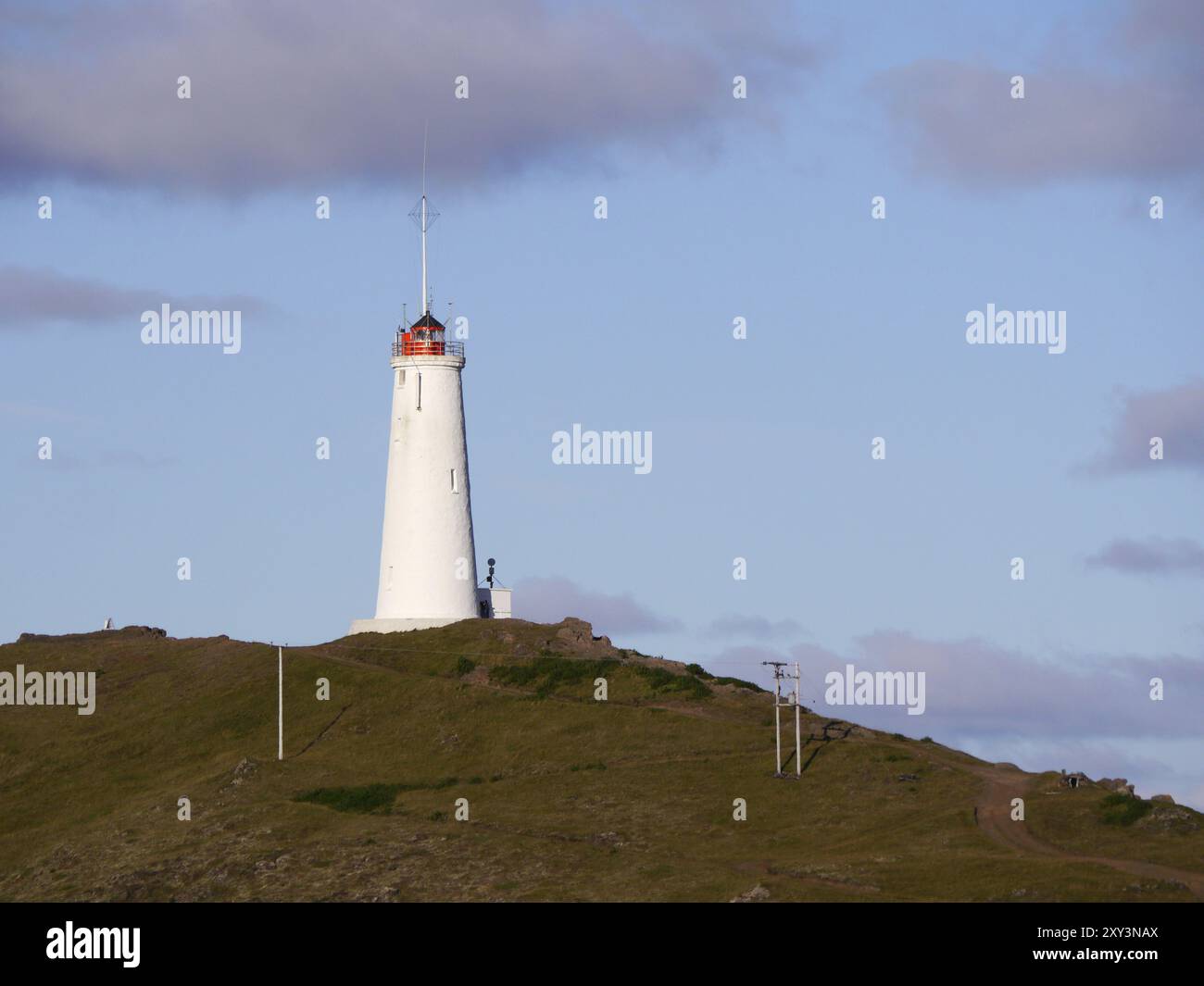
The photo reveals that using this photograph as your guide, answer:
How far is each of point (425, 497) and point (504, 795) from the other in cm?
2942

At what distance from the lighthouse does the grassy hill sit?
260cm

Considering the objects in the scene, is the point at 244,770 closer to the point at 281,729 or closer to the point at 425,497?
the point at 281,729

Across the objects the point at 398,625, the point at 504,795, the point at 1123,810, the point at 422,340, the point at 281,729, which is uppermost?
the point at 422,340

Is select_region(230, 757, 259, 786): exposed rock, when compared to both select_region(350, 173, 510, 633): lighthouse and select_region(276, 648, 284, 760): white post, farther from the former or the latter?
select_region(350, 173, 510, 633): lighthouse

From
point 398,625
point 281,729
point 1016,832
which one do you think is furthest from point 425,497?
point 1016,832

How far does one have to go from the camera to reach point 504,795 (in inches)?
4072

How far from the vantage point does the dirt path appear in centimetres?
8400

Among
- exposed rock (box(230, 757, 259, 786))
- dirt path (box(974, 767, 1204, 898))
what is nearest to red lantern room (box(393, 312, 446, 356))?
exposed rock (box(230, 757, 259, 786))

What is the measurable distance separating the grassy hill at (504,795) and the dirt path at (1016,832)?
20 centimetres

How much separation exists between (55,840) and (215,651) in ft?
94.2

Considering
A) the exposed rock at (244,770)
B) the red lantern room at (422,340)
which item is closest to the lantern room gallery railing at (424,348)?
the red lantern room at (422,340)

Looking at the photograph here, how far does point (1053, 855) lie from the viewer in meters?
88.1
